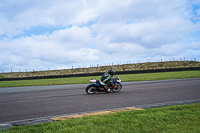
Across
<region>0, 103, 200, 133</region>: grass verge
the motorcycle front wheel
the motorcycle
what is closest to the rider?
the motorcycle

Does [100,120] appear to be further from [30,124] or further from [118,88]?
[118,88]

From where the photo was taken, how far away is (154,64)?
63.7 m

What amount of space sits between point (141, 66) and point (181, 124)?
6077 cm

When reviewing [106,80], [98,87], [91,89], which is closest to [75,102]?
[91,89]

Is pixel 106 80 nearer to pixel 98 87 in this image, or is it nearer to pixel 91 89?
pixel 98 87

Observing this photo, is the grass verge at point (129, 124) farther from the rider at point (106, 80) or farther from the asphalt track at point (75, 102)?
the rider at point (106, 80)

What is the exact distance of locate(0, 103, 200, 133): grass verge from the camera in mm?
3338

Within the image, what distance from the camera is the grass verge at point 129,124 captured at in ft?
11.0

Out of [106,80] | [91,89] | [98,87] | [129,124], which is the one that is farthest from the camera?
[106,80]

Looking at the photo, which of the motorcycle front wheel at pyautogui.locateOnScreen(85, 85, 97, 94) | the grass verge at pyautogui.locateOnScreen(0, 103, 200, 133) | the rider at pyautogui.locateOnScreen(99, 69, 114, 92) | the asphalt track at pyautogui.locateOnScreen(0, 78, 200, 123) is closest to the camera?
the grass verge at pyautogui.locateOnScreen(0, 103, 200, 133)

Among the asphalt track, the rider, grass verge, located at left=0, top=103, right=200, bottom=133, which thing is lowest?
the asphalt track

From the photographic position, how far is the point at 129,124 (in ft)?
11.9

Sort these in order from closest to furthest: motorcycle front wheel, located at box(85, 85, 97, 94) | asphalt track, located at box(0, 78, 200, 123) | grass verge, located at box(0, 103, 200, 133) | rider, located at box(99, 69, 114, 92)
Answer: grass verge, located at box(0, 103, 200, 133)
asphalt track, located at box(0, 78, 200, 123)
motorcycle front wheel, located at box(85, 85, 97, 94)
rider, located at box(99, 69, 114, 92)

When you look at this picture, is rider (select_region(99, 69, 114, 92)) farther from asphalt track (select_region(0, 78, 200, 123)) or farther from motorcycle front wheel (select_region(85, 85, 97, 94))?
asphalt track (select_region(0, 78, 200, 123))
